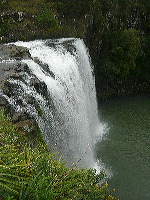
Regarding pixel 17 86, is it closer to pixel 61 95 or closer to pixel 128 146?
pixel 61 95

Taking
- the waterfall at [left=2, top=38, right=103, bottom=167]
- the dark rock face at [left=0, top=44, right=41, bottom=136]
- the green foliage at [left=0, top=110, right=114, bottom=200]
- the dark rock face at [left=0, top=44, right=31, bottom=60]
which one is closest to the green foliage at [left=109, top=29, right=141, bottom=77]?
the waterfall at [left=2, top=38, right=103, bottom=167]

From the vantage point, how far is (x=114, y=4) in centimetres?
1705

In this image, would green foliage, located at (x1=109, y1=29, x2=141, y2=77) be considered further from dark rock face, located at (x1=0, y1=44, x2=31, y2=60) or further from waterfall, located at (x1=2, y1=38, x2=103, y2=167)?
dark rock face, located at (x1=0, y1=44, x2=31, y2=60)

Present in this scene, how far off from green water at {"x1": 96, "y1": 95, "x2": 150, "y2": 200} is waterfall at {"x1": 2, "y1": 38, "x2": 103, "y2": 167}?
3.60ft

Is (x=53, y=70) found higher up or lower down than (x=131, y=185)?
higher up

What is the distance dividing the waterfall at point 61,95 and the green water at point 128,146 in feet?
3.60

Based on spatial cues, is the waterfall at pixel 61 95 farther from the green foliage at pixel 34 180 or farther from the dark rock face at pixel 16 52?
the green foliage at pixel 34 180

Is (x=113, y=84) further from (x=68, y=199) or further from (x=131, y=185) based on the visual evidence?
(x=68, y=199)

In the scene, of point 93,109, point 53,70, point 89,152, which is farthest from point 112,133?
point 53,70

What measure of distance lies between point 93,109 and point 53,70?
5407 mm

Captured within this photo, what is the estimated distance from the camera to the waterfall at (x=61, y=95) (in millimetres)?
7457

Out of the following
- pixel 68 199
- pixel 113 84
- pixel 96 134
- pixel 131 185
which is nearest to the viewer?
pixel 68 199

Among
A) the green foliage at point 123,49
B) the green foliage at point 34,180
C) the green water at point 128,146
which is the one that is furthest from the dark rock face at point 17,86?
the green foliage at point 123,49

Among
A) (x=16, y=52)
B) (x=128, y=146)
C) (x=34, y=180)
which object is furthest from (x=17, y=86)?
(x=128, y=146)
